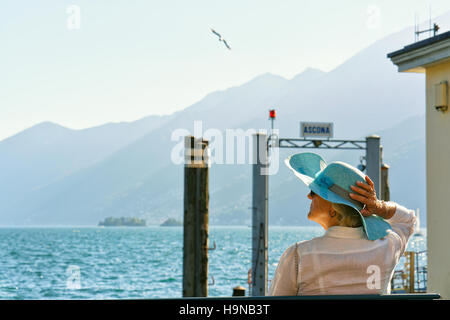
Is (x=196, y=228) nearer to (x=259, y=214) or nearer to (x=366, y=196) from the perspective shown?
Answer: (x=259, y=214)

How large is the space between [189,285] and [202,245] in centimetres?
57

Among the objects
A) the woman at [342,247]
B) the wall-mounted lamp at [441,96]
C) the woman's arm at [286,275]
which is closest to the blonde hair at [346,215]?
the woman at [342,247]

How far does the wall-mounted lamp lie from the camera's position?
6.77 metres

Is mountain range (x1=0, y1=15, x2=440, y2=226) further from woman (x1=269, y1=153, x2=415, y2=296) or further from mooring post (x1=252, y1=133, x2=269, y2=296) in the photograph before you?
woman (x1=269, y1=153, x2=415, y2=296)

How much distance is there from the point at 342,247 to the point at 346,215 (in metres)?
0.10

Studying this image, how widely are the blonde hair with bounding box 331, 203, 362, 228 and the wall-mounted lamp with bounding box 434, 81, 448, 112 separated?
519cm

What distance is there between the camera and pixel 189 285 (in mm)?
8664

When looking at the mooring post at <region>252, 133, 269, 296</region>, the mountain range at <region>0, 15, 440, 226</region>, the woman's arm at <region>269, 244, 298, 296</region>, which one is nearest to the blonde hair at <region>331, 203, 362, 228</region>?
the woman's arm at <region>269, 244, 298, 296</region>

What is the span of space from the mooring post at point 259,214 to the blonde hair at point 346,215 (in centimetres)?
928

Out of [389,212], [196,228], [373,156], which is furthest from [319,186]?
[373,156]

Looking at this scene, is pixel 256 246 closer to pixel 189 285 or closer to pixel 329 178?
pixel 189 285

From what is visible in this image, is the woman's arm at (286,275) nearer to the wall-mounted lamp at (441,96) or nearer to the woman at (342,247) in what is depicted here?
the woman at (342,247)

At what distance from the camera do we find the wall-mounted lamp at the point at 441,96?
677 centimetres
